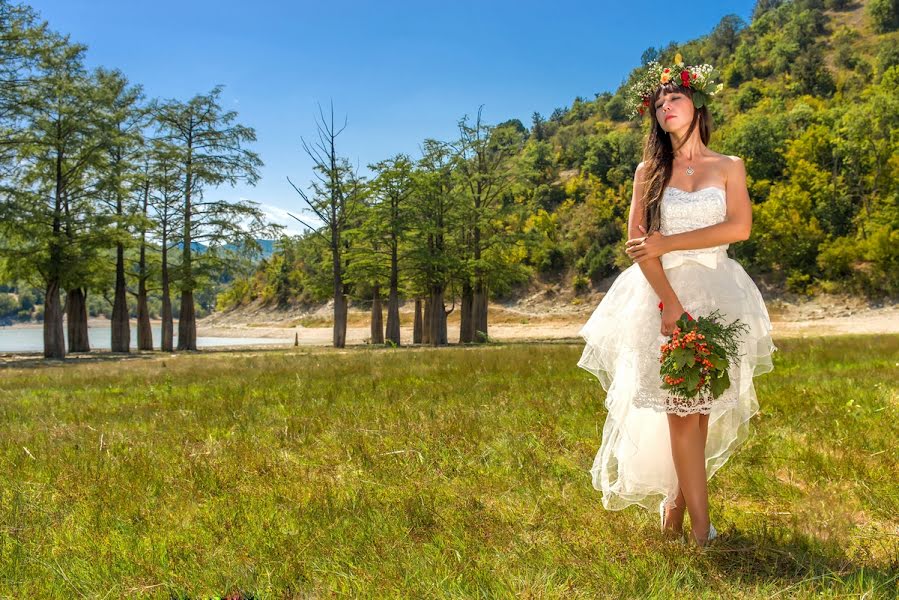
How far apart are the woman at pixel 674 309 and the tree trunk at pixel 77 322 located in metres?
37.0

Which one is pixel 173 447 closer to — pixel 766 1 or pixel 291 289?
pixel 291 289

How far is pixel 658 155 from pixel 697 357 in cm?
133

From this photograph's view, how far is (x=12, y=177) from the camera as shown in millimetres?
28188

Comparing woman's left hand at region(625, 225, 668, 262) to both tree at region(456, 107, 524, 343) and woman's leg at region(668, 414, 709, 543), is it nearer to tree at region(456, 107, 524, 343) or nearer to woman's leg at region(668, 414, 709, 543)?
woman's leg at region(668, 414, 709, 543)

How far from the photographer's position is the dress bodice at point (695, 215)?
3488 millimetres

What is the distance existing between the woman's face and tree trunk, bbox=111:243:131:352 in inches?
1389

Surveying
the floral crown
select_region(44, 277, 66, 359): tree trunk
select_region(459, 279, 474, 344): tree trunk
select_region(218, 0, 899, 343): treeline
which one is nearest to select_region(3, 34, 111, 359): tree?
select_region(44, 277, 66, 359): tree trunk

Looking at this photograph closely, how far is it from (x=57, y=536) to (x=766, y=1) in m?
202

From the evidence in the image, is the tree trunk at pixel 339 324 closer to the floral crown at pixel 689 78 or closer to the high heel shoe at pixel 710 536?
the floral crown at pixel 689 78

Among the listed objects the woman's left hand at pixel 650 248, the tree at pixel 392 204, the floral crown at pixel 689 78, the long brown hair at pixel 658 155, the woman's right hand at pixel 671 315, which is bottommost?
the woman's right hand at pixel 671 315

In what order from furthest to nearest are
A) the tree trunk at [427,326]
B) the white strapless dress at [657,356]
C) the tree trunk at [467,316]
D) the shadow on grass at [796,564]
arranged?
the tree trunk at [427,326]
the tree trunk at [467,316]
the white strapless dress at [657,356]
the shadow on grass at [796,564]

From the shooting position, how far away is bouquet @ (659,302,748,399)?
314 centimetres

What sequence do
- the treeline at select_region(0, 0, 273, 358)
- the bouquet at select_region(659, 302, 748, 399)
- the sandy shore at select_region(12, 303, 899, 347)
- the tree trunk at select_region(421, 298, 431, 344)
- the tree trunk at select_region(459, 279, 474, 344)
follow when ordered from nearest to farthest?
the bouquet at select_region(659, 302, 748, 399), the treeline at select_region(0, 0, 273, 358), the tree trunk at select_region(459, 279, 474, 344), the tree trunk at select_region(421, 298, 431, 344), the sandy shore at select_region(12, 303, 899, 347)

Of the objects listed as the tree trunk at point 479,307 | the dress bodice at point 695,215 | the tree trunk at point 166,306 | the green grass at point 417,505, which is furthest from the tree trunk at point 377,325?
the dress bodice at point 695,215
